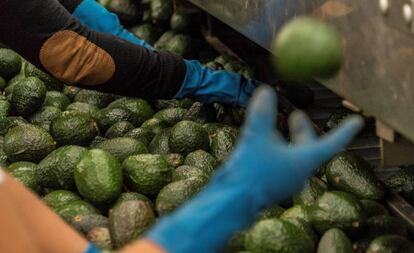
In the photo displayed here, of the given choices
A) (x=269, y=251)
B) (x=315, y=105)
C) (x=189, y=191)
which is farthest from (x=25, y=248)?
(x=315, y=105)

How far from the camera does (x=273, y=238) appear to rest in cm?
268

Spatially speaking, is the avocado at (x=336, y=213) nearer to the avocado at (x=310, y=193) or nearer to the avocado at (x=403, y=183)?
the avocado at (x=310, y=193)

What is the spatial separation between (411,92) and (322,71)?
31 cm

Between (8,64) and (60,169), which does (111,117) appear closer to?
(60,169)

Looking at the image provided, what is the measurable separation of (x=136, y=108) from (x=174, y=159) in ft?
2.78

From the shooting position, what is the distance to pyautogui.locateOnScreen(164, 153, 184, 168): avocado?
3.67 m

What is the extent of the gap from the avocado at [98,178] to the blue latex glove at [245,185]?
1596 millimetres

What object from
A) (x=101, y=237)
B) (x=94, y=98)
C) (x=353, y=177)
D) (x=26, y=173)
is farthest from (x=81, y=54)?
(x=353, y=177)

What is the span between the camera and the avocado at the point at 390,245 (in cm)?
279

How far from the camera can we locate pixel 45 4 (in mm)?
3762

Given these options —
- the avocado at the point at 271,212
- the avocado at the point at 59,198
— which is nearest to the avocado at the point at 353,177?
the avocado at the point at 271,212

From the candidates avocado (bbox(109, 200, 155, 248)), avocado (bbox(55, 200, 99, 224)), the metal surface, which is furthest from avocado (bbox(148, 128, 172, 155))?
the metal surface

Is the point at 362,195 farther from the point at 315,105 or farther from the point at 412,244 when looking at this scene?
the point at 315,105

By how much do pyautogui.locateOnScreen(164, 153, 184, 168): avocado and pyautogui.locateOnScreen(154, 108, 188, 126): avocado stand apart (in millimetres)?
630
